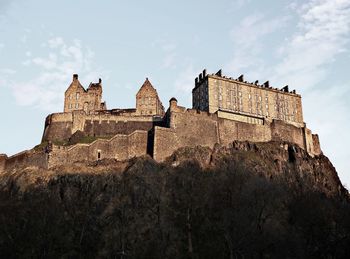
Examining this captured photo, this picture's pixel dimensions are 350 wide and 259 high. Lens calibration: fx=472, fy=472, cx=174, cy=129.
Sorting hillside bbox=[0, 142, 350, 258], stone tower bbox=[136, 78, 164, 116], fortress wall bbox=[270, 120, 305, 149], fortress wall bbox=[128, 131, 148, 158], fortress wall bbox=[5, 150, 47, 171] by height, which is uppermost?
stone tower bbox=[136, 78, 164, 116]

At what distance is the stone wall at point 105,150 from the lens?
54.0 m

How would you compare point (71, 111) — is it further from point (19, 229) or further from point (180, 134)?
point (19, 229)

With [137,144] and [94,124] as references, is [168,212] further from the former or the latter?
[94,124]

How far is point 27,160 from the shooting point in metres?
55.2

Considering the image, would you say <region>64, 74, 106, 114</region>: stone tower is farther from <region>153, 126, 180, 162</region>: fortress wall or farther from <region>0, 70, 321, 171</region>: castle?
<region>153, 126, 180, 162</region>: fortress wall

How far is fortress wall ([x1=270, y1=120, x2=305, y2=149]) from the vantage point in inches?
2601

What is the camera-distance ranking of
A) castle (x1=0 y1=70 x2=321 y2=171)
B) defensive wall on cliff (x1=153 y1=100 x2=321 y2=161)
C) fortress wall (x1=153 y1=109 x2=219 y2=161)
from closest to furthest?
castle (x1=0 y1=70 x2=321 y2=171), fortress wall (x1=153 y1=109 x2=219 y2=161), defensive wall on cliff (x1=153 y1=100 x2=321 y2=161)

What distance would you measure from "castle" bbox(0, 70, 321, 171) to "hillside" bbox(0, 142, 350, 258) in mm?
1996

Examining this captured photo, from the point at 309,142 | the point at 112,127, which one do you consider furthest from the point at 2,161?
the point at 309,142

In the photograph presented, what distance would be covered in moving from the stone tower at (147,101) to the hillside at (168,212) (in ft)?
36.5

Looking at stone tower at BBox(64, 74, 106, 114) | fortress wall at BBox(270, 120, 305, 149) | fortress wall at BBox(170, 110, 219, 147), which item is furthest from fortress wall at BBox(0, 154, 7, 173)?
fortress wall at BBox(270, 120, 305, 149)

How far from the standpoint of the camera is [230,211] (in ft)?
121

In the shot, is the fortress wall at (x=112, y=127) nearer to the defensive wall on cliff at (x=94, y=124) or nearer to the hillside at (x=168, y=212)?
the defensive wall on cliff at (x=94, y=124)

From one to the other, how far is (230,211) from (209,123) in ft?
84.1
